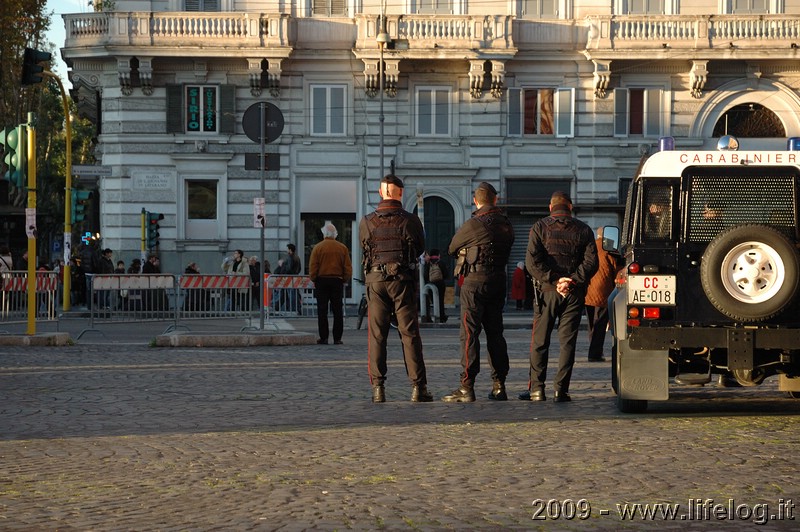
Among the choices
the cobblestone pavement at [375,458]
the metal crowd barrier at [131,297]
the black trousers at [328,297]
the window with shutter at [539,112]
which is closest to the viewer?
the cobblestone pavement at [375,458]

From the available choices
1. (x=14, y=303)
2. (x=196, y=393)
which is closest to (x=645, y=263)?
(x=196, y=393)

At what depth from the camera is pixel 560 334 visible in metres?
12.7

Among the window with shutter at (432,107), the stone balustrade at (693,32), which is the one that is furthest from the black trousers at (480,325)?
the window with shutter at (432,107)

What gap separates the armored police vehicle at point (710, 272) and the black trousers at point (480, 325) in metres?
1.36

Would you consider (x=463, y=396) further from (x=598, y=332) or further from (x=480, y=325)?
(x=598, y=332)

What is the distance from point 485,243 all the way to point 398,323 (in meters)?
1.05

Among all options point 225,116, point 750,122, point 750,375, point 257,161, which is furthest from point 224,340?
point 750,122

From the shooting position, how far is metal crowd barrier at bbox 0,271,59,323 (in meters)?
23.3

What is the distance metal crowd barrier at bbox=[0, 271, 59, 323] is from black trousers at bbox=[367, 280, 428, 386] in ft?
39.5

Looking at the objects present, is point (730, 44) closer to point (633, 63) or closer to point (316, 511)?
point (633, 63)

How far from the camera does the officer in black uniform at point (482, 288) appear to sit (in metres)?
12.6

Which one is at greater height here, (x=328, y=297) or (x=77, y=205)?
(x=77, y=205)

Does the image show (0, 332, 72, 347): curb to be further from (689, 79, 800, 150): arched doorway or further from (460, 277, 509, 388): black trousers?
(689, 79, 800, 150): arched doorway

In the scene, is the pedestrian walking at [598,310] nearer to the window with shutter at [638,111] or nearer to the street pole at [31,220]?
the street pole at [31,220]
